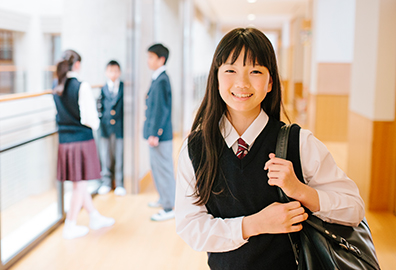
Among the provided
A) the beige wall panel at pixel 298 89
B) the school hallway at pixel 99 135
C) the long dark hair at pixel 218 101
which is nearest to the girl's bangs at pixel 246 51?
the long dark hair at pixel 218 101

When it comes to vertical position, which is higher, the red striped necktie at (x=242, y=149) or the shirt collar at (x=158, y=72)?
the shirt collar at (x=158, y=72)

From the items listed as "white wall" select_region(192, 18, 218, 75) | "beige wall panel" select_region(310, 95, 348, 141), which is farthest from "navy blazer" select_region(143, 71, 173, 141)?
"white wall" select_region(192, 18, 218, 75)

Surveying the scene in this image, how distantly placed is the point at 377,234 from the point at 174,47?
17.6 feet

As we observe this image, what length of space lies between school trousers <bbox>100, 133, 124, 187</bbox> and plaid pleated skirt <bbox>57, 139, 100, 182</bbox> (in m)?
1.03

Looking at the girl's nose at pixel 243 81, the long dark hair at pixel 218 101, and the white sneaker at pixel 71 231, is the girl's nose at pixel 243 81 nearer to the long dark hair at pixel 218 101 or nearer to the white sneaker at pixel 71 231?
the long dark hair at pixel 218 101

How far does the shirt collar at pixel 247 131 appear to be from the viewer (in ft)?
3.82

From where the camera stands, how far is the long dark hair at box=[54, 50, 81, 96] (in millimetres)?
3135

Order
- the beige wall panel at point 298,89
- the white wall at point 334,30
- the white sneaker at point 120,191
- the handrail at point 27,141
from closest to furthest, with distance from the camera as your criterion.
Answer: the handrail at point 27,141 → the white sneaker at point 120,191 → the white wall at point 334,30 → the beige wall panel at point 298,89

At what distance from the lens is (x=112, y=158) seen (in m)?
4.39

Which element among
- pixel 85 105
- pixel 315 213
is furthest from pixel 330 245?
pixel 85 105

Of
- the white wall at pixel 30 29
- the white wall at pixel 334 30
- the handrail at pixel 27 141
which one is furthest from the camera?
the white wall at pixel 334 30

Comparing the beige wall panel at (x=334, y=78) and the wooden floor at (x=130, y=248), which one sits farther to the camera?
the beige wall panel at (x=334, y=78)

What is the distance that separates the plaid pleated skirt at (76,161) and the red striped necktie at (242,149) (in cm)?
230

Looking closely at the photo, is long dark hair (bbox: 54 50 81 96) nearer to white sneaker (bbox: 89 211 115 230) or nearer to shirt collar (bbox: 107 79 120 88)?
shirt collar (bbox: 107 79 120 88)
